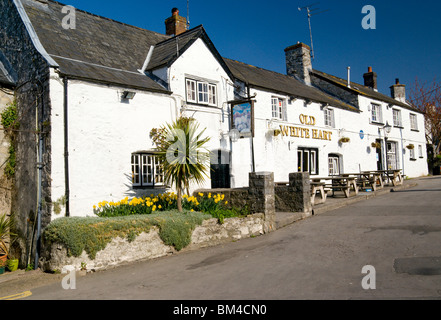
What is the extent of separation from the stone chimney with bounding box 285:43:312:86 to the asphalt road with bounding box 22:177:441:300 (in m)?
15.8

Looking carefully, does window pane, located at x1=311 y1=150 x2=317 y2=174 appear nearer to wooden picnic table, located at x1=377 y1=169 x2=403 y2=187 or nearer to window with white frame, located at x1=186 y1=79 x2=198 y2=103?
wooden picnic table, located at x1=377 y1=169 x2=403 y2=187

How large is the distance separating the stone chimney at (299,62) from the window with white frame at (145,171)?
50.8 feet

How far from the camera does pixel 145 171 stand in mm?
11242

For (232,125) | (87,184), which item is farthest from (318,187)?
(87,184)

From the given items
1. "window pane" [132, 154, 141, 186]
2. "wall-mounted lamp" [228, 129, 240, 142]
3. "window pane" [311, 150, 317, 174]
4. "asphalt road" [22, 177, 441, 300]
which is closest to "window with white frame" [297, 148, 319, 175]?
"window pane" [311, 150, 317, 174]

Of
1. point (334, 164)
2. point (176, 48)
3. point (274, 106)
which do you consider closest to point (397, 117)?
point (334, 164)

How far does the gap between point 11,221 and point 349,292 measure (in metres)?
9.58

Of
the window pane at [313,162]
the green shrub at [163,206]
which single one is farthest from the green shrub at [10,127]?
the window pane at [313,162]

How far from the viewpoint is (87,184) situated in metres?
9.70

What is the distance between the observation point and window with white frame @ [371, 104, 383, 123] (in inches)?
945

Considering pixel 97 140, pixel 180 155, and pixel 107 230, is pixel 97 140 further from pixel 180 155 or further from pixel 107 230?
pixel 107 230

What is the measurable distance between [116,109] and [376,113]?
→ 19.5 meters

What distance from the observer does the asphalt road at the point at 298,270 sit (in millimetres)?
5180

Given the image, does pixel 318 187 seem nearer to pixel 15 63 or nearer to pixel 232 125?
pixel 232 125
